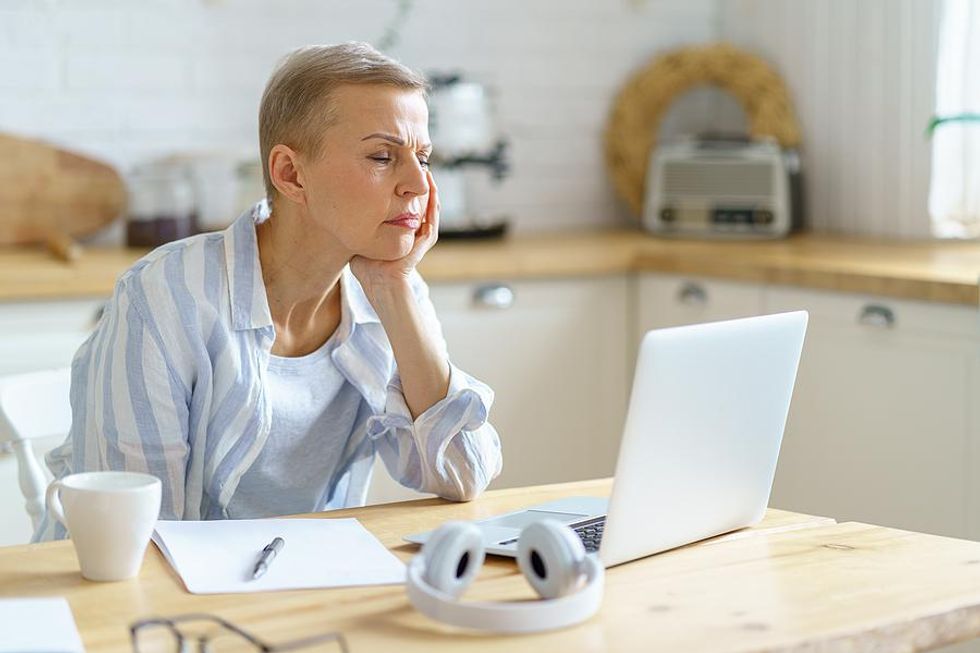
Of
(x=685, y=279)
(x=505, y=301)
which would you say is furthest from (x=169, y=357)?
(x=685, y=279)

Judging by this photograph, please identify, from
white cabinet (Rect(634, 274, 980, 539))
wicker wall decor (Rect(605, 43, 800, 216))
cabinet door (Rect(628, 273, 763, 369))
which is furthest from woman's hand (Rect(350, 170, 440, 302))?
wicker wall decor (Rect(605, 43, 800, 216))

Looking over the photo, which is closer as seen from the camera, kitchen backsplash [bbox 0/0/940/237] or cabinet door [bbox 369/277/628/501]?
cabinet door [bbox 369/277/628/501]

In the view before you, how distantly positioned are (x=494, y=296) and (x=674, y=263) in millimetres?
431

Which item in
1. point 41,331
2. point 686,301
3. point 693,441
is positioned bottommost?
point 686,301

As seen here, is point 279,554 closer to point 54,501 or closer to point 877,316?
point 54,501

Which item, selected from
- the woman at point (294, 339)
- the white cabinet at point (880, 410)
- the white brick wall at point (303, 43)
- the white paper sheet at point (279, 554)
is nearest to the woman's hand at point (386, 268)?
the woman at point (294, 339)

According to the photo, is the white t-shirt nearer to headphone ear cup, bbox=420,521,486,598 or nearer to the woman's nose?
the woman's nose

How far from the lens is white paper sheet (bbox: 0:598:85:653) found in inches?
45.4

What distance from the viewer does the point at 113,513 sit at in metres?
1.35

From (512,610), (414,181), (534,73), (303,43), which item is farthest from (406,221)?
(534,73)

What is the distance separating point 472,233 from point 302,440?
1.69 metres

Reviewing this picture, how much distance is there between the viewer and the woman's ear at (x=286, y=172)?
6.10 ft

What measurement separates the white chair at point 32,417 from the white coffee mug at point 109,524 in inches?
25.7

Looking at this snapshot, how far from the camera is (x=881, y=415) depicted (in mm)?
2943
